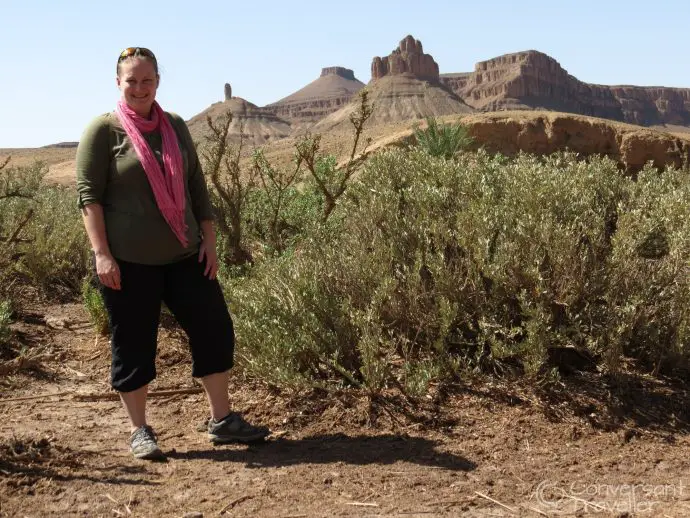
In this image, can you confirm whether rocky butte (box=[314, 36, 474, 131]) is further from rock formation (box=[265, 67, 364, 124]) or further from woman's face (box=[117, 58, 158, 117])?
woman's face (box=[117, 58, 158, 117])

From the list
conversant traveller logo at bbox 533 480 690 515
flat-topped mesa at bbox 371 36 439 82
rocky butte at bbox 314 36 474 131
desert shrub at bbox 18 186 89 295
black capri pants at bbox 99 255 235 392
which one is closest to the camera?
conversant traveller logo at bbox 533 480 690 515

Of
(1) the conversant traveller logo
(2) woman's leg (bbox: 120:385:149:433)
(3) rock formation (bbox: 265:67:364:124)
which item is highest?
(3) rock formation (bbox: 265:67:364:124)

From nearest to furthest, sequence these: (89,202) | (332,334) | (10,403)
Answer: (89,202) < (332,334) < (10,403)

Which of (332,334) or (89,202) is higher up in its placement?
(89,202)

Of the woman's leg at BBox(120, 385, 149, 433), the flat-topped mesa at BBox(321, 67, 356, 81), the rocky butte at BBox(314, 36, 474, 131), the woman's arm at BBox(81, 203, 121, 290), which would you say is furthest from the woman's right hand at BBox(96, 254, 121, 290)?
the flat-topped mesa at BBox(321, 67, 356, 81)

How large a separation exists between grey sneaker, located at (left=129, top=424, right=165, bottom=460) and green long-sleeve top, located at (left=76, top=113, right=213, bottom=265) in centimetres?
76

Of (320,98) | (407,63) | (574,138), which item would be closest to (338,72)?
(320,98)

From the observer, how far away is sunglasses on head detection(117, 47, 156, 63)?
3.20 metres

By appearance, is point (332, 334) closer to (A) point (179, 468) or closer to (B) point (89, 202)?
(A) point (179, 468)

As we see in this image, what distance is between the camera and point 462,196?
176 inches

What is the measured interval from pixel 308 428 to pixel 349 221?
1.52 m

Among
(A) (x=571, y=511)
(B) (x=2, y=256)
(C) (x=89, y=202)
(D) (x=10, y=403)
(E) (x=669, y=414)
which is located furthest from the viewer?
(B) (x=2, y=256)

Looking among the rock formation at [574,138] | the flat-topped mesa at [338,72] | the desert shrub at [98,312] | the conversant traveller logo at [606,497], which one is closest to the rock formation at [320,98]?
the flat-topped mesa at [338,72]

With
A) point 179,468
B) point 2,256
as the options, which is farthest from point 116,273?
point 2,256
